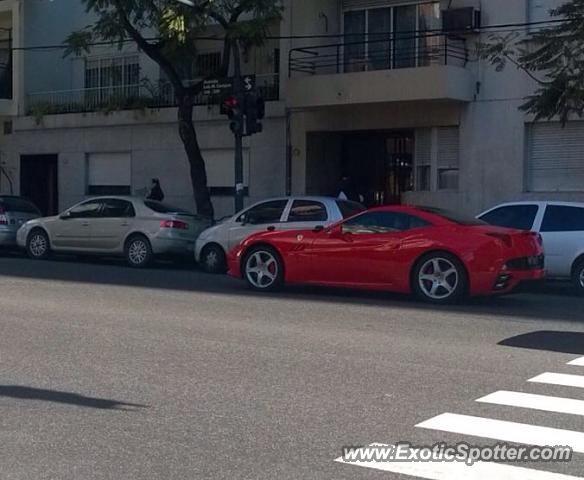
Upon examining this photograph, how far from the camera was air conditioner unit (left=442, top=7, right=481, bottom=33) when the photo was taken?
23.5 metres

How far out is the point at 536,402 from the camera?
29.0ft

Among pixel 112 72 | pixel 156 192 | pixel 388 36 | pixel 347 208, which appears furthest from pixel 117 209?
pixel 112 72

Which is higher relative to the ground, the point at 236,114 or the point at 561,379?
the point at 236,114

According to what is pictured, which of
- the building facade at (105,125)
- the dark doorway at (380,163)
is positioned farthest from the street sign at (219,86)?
the dark doorway at (380,163)

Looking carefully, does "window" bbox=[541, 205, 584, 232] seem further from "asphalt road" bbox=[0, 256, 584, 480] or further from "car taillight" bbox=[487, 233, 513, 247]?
"car taillight" bbox=[487, 233, 513, 247]

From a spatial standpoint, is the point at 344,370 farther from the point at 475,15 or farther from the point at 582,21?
the point at 475,15

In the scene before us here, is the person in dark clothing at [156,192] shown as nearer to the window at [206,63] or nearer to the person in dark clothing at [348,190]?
the window at [206,63]

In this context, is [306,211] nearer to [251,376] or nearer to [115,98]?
[251,376]

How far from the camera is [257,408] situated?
862 centimetres

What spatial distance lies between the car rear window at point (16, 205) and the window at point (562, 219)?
13065 mm

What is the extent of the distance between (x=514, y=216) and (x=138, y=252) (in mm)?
7864

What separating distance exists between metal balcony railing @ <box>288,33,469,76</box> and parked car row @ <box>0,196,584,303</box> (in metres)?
6.22

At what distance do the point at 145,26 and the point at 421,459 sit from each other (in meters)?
19.9

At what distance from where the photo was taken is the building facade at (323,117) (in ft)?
77.3
